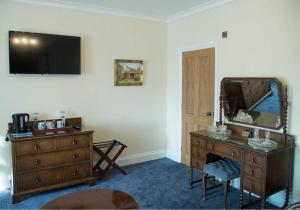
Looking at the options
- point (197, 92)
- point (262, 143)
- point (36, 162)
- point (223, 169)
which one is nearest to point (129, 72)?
point (197, 92)

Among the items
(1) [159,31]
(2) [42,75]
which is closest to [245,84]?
(1) [159,31]

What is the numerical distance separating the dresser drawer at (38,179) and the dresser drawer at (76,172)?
104 mm

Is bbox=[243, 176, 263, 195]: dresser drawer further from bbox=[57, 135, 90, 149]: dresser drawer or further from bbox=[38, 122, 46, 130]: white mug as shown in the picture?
bbox=[38, 122, 46, 130]: white mug

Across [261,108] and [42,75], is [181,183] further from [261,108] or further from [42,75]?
[42,75]

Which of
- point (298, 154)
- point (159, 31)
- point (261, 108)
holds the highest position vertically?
point (159, 31)

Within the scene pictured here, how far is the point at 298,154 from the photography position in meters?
2.91

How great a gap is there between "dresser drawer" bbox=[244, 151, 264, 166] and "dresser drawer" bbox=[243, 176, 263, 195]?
0.63 ft

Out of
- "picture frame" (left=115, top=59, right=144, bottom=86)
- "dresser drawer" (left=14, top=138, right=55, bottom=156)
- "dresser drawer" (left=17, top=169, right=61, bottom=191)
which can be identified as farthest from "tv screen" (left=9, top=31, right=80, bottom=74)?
"dresser drawer" (left=17, top=169, right=61, bottom=191)

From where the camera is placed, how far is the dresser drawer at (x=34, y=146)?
10.5 ft

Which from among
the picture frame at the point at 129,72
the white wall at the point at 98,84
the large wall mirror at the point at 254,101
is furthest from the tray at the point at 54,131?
the large wall mirror at the point at 254,101

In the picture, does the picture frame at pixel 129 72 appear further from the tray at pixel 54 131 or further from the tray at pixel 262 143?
the tray at pixel 262 143

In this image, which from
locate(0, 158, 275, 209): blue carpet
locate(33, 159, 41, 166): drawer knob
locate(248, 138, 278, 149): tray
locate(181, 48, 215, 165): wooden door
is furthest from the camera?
locate(181, 48, 215, 165): wooden door

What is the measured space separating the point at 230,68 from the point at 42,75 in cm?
267

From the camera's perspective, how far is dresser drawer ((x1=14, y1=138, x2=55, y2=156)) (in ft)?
10.5
